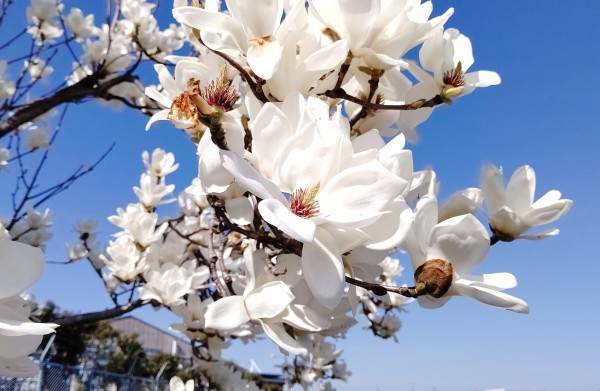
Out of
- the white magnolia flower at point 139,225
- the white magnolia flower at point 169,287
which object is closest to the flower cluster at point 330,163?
the white magnolia flower at point 169,287

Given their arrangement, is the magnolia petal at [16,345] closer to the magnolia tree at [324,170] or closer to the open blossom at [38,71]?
the magnolia tree at [324,170]

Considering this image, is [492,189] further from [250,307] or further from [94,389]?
[94,389]

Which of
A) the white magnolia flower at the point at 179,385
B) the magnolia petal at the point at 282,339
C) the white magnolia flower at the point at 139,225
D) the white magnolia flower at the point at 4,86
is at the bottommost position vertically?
the magnolia petal at the point at 282,339

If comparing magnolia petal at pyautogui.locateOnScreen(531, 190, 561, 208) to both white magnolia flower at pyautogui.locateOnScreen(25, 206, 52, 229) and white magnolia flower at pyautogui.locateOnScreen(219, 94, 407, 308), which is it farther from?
white magnolia flower at pyautogui.locateOnScreen(25, 206, 52, 229)

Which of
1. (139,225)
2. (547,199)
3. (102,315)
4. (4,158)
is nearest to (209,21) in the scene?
(547,199)

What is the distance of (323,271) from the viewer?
0.49 metres

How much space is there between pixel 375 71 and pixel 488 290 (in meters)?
0.31

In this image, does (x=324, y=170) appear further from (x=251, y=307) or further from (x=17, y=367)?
(x=17, y=367)

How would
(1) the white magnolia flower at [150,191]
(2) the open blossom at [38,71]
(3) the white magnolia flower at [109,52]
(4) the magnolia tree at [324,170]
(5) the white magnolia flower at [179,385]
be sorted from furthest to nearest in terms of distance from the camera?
(2) the open blossom at [38,71], (3) the white magnolia flower at [109,52], (1) the white magnolia flower at [150,191], (5) the white magnolia flower at [179,385], (4) the magnolia tree at [324,170]

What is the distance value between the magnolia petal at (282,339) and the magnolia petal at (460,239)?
0.22 m

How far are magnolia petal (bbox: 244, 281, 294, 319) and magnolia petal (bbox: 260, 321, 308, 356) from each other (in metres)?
0.02

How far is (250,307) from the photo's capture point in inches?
24.2

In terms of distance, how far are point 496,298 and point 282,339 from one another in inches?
10.3

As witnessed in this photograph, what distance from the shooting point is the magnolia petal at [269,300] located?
59 cm
